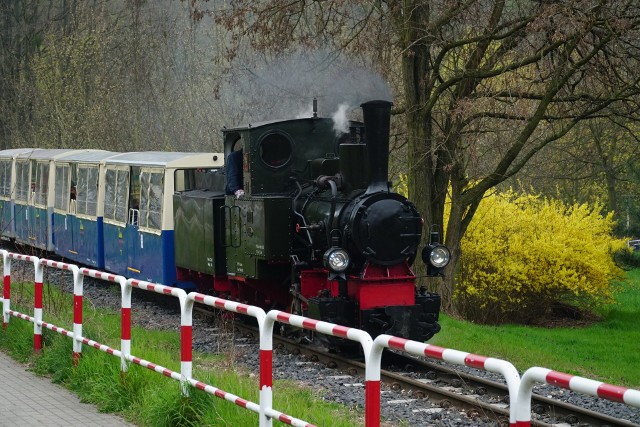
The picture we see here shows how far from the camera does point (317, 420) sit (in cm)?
711

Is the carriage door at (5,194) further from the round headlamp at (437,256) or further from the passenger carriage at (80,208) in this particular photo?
the round headlamp at (437,256)

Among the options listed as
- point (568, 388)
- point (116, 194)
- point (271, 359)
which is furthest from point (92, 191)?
point (568, 388)

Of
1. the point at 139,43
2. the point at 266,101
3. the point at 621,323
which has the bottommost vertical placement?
the point at 621,323

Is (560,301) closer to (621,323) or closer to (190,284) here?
(621,323)

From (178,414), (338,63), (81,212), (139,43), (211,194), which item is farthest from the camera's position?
(139,43)

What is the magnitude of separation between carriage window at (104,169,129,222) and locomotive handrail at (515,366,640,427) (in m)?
14.8

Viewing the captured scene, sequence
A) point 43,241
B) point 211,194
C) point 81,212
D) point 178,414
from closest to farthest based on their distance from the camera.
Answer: point 178,414
point 211,194
point 81,212
point 43,241

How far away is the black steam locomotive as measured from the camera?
12086 mm

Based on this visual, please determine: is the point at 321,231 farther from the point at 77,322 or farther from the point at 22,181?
the point at 22,181

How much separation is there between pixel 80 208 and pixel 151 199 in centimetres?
471

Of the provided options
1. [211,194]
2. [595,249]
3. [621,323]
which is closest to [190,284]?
[211,194]

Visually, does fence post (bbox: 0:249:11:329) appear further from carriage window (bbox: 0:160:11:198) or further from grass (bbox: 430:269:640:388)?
carriage window (bbox: 0:160:11:198)

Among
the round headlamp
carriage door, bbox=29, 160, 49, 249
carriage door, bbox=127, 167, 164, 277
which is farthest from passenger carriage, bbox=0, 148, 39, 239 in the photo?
the round headlamp

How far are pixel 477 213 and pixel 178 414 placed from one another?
52.3 feet
